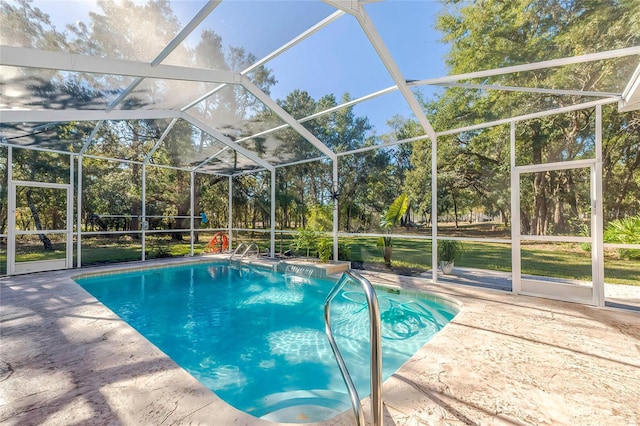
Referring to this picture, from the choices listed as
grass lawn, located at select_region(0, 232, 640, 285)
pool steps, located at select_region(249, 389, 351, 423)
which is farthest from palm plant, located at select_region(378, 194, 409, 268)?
pool steps, located at select_region(249, 389, 351, 423)

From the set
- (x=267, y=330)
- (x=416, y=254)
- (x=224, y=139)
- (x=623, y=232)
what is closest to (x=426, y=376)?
(x=267, y=330)

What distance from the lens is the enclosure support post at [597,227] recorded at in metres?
4.46

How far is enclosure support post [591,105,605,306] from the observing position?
4.46m

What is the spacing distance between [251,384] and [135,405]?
1.30m

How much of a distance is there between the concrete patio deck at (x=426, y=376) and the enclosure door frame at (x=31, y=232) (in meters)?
4.04

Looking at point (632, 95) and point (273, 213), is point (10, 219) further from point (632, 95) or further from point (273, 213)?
point (632, 95)

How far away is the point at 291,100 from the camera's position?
647 cm

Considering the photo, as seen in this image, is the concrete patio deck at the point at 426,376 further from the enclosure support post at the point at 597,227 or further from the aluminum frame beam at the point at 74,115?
the aluminum frame beam at the point at 74,115

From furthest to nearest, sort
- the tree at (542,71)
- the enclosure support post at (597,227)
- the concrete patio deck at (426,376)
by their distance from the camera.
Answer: the enclosure support post at (597,227), the tree at (542,71), the concrete patio deck at (426,376)

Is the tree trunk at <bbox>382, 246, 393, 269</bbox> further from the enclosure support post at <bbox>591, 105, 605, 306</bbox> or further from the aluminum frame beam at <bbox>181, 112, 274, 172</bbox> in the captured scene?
the aluminum frame beam at <bbox>181, 112, 274, 172</bbox>

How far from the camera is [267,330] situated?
178 inches

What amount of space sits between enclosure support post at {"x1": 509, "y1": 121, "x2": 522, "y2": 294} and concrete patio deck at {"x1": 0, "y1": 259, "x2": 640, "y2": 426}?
119 centimetres

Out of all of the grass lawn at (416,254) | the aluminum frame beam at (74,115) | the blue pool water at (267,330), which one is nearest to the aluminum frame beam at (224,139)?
the aluminum frame beam at (74,115)

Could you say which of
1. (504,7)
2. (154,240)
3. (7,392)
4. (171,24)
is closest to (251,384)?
(7,392)
